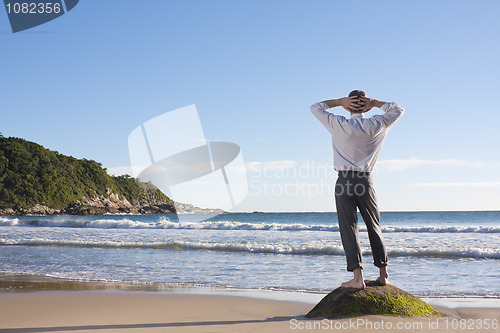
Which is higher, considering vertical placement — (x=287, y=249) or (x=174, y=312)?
(x=174, y=312)

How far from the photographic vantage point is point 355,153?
10.9 feet

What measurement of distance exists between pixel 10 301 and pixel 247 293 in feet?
8.95

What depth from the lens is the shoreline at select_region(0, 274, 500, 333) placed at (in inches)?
126

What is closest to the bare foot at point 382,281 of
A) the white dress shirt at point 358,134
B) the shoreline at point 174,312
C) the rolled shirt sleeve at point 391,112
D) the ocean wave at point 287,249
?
the shoreline at point 174,312

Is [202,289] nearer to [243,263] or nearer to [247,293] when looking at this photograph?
[247,293]

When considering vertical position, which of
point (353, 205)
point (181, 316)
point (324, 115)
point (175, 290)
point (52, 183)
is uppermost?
point (52, 183)

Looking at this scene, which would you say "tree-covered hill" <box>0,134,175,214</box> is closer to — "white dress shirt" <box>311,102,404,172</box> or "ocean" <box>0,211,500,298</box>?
"ocean" <box>0,211,500,298</box>

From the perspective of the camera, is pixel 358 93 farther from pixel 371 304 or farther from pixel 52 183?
pixel 52 183

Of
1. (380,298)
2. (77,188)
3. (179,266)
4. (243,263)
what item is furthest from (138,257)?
(77,188)

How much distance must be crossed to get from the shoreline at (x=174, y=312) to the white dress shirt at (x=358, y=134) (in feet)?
4.28

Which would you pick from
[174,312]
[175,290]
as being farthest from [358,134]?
[175,290]

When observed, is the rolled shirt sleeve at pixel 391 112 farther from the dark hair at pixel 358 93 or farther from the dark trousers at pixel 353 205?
the dark trousers at pixel 353 205

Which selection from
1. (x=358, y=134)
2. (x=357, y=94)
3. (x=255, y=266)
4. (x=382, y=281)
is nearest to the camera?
(x=358, y=134)

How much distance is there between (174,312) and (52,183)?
61.4 meters
